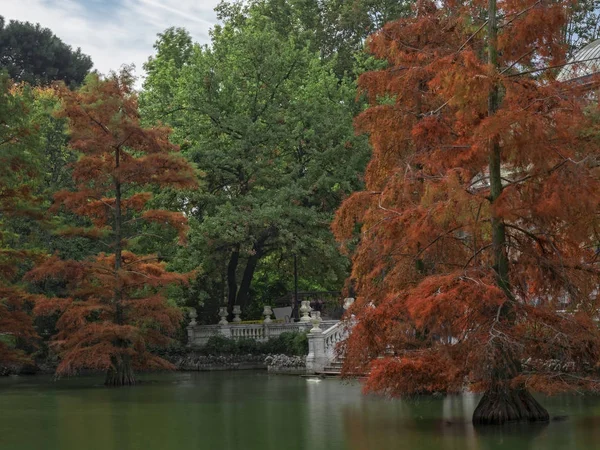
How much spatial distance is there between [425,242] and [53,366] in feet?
80.2

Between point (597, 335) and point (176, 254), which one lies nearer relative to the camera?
point (597, 335)

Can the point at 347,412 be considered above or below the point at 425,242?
below

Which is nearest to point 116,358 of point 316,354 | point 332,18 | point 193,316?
point 316,354

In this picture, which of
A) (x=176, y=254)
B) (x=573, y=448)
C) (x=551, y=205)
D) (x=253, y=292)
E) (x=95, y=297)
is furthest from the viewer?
(x=253, y=292)

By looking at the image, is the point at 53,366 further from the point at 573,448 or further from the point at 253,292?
the point at 573,448

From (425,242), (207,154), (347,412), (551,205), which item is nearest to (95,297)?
(207,154)

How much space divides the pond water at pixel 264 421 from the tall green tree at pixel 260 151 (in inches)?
363

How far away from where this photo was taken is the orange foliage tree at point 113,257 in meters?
25.7

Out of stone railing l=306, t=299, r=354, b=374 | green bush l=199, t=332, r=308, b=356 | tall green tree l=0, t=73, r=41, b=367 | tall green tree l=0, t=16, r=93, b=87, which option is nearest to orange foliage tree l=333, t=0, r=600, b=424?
stone railing l=306, t=299, r=354, b=374

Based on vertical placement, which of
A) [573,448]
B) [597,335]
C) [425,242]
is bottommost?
[573,448]

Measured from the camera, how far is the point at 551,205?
13695mm

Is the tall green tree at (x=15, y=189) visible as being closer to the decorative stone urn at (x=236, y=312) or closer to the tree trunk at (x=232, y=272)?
the tree trunk at (x=232, y=272)

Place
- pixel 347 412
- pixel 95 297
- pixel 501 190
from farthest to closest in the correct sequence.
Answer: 1. pixel 95 297
2. pixel 347 412
3. pixel 501 190

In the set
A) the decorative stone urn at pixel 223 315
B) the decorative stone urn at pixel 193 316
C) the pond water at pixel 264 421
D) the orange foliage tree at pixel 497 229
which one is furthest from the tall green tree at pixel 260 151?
the orange foliage tree at pixel 497 229
